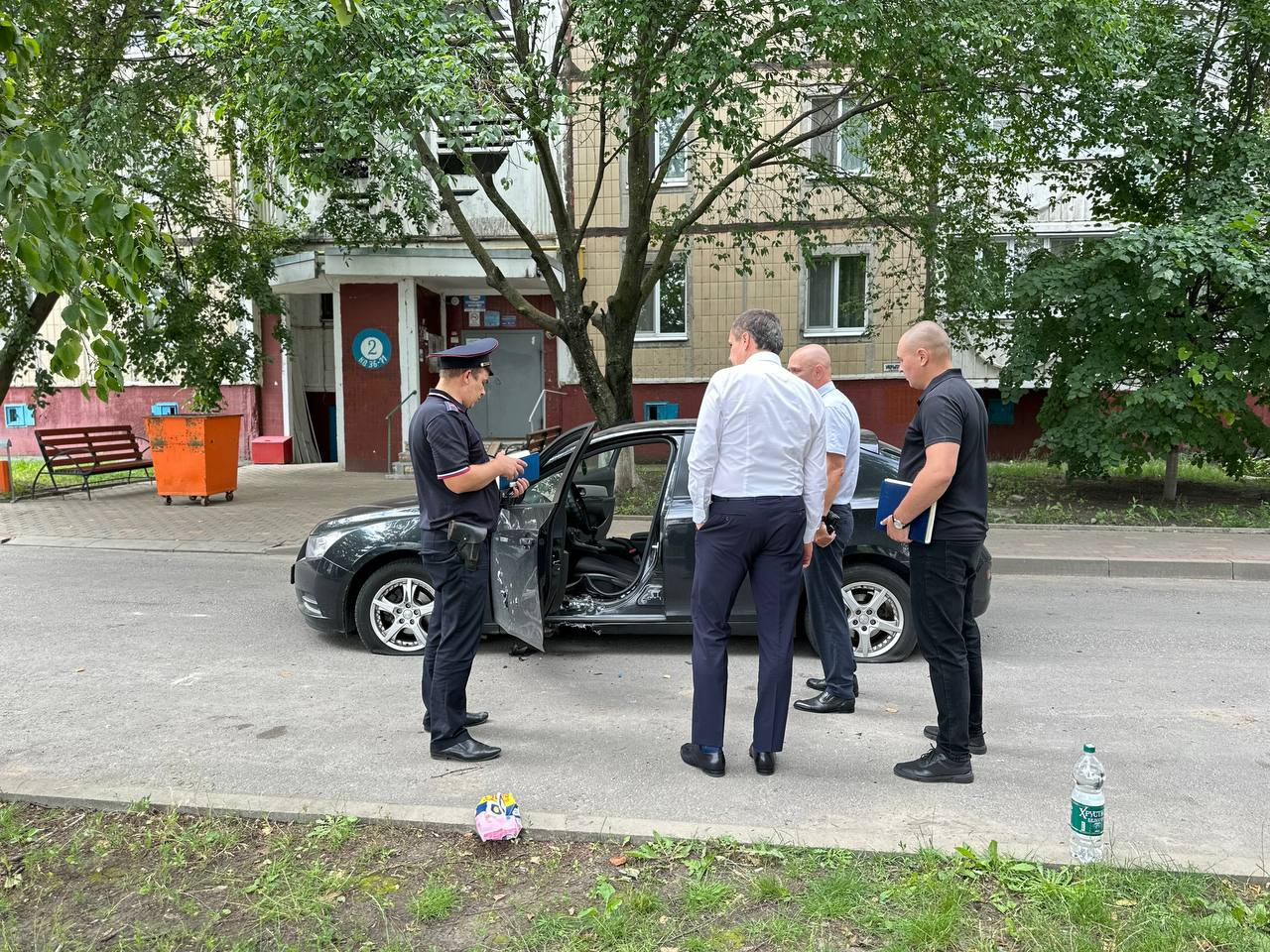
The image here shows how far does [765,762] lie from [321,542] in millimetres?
3285

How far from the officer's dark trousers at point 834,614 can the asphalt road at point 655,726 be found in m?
0.23

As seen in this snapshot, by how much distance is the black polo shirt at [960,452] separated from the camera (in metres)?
3.73

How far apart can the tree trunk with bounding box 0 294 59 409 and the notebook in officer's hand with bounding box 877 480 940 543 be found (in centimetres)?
1277

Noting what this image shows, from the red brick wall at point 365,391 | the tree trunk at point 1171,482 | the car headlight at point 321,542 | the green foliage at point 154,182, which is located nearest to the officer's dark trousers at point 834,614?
the car headlight at point 321,542

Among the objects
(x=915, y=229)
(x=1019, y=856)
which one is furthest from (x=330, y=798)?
(x=915, y=229)

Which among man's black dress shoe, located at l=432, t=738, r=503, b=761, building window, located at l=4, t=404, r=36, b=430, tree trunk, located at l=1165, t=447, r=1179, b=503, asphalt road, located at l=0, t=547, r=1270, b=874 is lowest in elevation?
asphalt road, located at l=0, t=547, r=1270, b=874

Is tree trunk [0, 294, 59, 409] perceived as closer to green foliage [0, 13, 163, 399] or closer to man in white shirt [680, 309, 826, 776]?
green foliage [0, 13, 163, 399]

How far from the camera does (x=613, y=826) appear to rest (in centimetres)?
339

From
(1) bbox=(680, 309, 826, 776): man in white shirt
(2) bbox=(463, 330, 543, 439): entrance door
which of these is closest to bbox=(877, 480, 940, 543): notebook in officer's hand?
(1) bbox=(680, 309, 826, 776): man in white shirt

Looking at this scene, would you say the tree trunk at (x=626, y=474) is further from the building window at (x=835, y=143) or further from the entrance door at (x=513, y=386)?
the building window at (x=835, y=143)

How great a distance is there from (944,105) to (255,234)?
10.5 m

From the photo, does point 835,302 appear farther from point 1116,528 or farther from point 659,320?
point 1116,528

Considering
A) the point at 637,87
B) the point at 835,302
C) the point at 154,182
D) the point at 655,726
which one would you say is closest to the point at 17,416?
the point at 154,182

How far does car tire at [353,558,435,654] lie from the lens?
5.82 meters
